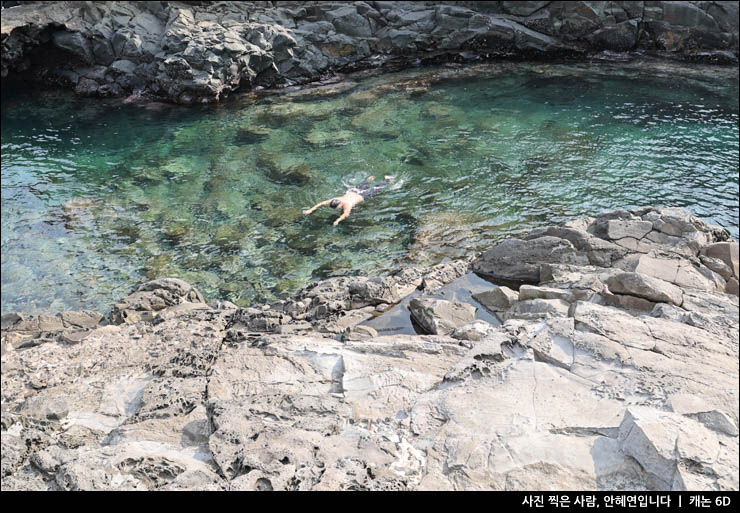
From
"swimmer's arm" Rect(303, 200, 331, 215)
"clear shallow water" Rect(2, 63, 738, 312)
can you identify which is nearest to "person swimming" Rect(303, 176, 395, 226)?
"swimmer's arm" Rect(303, 200, 331, 215)

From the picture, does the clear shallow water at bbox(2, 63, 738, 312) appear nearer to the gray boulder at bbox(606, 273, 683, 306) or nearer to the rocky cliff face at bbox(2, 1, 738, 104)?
the rocky cliff face at bbox(2, 1, 738, 104)

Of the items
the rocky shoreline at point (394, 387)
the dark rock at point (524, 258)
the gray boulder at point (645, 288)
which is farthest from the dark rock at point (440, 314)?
the gray boulder at point (645, 288)

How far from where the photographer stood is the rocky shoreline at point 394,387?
5578mm

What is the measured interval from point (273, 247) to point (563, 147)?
10.2 meters

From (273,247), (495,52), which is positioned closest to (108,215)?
(273,247)

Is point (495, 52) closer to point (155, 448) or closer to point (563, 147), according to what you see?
point (563, 147)

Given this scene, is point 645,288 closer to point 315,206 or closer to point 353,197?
point 353,197

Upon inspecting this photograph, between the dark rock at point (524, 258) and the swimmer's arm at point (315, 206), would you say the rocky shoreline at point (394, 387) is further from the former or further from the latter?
the swimmer's arm at point (315, 206)

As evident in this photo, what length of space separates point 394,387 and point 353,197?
26.9 ft

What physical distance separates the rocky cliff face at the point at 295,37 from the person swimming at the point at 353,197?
941 centimetres

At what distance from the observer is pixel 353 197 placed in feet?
47.8

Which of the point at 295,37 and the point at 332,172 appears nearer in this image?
the point at 332,172

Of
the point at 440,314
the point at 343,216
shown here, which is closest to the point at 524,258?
the point at 440,314

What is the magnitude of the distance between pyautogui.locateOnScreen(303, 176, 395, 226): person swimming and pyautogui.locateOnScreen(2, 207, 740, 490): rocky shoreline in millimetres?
3819
